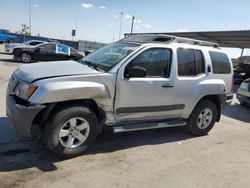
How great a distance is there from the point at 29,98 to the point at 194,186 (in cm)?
259

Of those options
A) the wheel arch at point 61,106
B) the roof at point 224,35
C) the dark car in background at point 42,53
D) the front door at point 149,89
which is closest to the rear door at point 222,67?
the front door at point 149,89

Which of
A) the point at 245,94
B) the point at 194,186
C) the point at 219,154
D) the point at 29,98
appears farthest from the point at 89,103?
the point at 245,94

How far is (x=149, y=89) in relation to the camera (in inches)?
203

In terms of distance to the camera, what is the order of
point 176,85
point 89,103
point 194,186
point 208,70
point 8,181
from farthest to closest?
1. point 208,70
2. point 176,85
3. point 89,103
4. point 194,186
5. point 8,181

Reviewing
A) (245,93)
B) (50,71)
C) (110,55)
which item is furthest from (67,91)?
(245,93)

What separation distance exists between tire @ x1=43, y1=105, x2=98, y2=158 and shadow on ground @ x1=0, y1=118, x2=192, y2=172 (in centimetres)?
22

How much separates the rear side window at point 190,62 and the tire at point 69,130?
207 cm

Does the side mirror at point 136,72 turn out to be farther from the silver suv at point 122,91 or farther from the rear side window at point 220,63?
the rear side window at point 220,63

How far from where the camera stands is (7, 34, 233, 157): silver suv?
13.9ft

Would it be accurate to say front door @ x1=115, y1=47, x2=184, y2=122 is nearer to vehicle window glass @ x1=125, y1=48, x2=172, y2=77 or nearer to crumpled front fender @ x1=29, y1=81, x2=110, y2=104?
vehicle window glass @ x1=125, y1=48, x2=172, y2=77

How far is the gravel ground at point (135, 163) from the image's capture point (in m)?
3.95

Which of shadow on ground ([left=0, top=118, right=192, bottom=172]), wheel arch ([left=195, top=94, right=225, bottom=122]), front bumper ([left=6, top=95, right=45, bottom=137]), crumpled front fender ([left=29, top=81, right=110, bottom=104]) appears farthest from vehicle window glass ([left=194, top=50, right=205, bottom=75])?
front bumper ([left=6, top=95, right=45, bottom=137])

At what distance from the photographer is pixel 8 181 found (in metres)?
3.70

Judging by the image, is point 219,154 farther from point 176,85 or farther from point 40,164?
point 40,164
